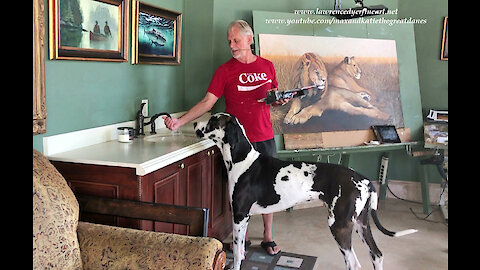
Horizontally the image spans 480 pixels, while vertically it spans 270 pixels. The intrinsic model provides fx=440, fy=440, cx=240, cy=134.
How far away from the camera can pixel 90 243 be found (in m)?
1.90

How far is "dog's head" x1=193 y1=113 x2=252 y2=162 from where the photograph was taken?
275 centimetres

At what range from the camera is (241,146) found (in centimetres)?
276

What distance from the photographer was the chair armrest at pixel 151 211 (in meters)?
2.04

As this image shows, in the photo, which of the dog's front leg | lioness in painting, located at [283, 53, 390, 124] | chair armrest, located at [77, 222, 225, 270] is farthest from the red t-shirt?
chair armrest, located at [77, 222, 225, 270]

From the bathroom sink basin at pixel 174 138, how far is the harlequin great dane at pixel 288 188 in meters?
0.27

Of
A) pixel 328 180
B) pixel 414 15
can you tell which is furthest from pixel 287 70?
pixel 414 15

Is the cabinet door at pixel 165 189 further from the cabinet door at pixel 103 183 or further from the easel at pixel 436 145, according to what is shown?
the easel at pixel 436 145

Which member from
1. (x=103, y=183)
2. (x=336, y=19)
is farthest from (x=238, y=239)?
(x=336, y=19)

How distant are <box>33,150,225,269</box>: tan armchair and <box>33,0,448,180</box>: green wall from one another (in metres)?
0.62

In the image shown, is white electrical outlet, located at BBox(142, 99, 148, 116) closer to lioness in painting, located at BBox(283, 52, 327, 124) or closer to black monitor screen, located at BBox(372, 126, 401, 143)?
lioness in painting, located at BBox(283, 52, 327, 124)

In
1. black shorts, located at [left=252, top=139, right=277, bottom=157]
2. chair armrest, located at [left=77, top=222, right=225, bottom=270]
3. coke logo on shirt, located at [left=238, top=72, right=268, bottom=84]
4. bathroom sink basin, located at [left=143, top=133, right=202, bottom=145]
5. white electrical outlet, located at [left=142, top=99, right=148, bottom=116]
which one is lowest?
chair armrest, located at [left=77, top=222, right=225, bottom=270]

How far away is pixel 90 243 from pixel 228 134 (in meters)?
1.13
